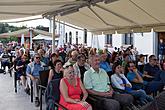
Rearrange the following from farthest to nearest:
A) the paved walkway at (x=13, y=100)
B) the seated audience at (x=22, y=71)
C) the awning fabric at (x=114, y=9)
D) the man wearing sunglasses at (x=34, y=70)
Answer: the seated audience at (x=22, y=71) < the man wearing sunglasses at (x=34, y=70) < the awning fabric at (x=114, y=9) < the paved walkway at (x=13, y=100)

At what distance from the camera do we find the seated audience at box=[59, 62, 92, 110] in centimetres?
506

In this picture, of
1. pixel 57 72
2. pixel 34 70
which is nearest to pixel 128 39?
pixel 34 70

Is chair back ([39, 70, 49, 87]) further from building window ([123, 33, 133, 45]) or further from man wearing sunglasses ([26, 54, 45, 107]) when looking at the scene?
building window ([123, 33, 133, 45])

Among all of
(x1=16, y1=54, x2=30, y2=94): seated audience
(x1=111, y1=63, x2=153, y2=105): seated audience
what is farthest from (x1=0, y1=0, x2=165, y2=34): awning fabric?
(x1=111, y1=63, x2=153, y2=105): seated audience

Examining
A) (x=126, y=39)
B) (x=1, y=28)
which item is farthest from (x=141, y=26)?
(x=1, y=28)

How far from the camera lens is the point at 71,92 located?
5.26 metres

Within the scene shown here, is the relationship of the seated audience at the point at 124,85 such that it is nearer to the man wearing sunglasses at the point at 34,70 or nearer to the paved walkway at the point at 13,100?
the paved walkway at the point at 13,100

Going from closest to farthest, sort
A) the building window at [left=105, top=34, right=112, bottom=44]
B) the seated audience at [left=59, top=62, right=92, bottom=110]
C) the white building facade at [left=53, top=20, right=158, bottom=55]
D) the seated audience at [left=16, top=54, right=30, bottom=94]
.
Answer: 1. the seated audience at [left=59, top=62, right=92, bottom=110]
2. the seated audience at [left=16, top=54, right=30, bottom=94]
3. the white building facade at [left=53, top=20, right=158, bottom=55]
4. the building window at [left=105, top=34, right=112, bottom=44]

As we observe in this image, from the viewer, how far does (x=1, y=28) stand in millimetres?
68000

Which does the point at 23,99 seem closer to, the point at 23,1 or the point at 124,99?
the point at 23,1

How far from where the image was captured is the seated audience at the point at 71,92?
199 inches

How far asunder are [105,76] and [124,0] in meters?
2.91

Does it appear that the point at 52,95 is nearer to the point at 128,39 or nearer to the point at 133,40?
the point at 133,40

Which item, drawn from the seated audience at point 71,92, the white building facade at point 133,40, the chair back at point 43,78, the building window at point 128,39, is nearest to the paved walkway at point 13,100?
the chair back at point 43,78
